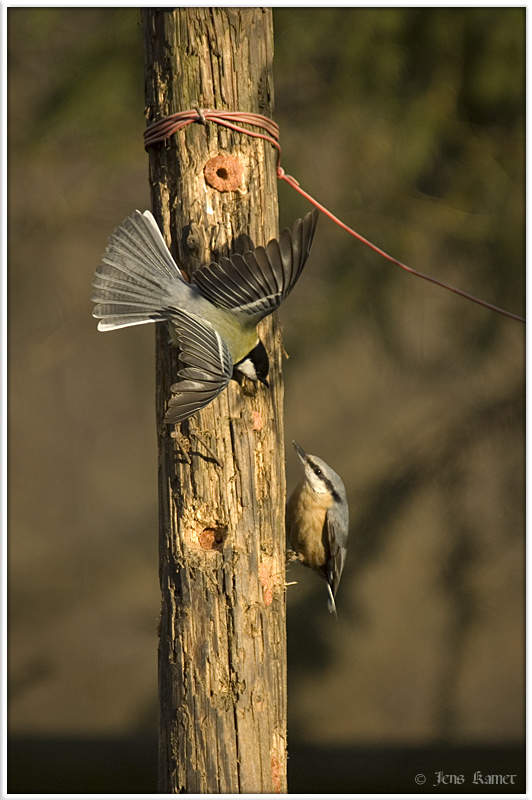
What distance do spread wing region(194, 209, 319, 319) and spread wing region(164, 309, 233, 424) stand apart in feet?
0.29

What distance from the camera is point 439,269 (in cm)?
368

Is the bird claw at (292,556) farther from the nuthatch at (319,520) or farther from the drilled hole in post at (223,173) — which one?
the drilled hole in post at (223,173)

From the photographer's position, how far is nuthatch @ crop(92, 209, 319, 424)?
1.71 metres

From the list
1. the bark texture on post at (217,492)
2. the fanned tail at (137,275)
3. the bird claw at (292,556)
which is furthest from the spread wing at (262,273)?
the bird claw at (292,556)

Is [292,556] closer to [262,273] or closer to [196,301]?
[196,301]

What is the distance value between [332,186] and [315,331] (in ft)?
2.37

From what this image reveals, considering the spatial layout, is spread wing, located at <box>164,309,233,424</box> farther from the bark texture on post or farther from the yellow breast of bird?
the yellow breast of bird

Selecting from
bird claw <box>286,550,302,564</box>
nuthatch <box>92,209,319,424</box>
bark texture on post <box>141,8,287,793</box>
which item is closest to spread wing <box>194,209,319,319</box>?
nuthatch <box>92,209,319,424</box>

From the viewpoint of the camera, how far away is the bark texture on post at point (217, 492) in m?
1.87

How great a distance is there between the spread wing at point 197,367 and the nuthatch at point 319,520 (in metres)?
0.85

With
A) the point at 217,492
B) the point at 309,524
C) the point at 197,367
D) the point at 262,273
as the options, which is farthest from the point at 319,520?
the point at 262,273

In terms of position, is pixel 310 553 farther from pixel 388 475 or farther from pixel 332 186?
pixel 332 186

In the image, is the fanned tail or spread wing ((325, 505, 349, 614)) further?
spread wing ((325, 505, 349, 614))

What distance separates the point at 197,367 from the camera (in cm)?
177
